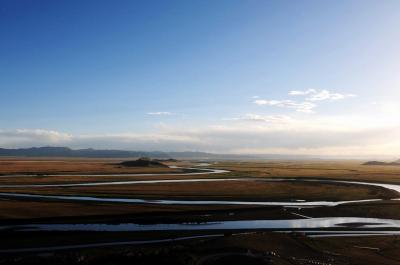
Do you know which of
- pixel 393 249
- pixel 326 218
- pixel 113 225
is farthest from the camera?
pixel 326 218

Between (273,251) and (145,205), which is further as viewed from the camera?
(145,205)

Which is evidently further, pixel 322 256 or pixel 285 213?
pixel 285 213

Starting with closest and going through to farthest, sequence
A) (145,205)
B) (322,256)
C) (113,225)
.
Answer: (322,256) → (113,225) → (145,205)

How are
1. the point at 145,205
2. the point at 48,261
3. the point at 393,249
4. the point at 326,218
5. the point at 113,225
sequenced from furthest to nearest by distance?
the point at 145,205, the point at 326,218, the point at 113,225, the point at 393,249, the point at 48,261

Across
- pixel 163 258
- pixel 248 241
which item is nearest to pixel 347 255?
pixel 248 241

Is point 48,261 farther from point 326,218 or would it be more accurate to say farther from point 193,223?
point 326,218

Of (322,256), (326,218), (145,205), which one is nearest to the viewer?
(322,256)

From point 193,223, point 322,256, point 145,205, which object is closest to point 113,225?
point 193,223

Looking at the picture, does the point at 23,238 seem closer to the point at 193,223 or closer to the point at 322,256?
the point at 193,223
